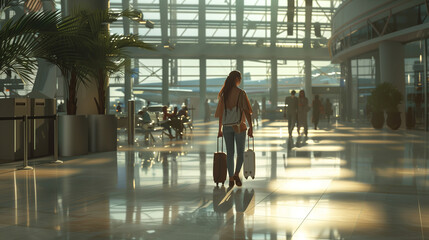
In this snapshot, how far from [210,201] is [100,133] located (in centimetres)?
705

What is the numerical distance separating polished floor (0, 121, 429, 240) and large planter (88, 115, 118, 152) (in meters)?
2.40

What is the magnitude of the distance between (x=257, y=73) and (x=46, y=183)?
33532mm

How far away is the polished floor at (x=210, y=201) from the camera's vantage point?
13.2 ft

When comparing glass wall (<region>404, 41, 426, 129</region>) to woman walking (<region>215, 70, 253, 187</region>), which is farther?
glass wall (<region>404, 41, 426, 129</region>)

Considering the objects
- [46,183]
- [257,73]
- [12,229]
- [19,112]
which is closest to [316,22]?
[257,73]

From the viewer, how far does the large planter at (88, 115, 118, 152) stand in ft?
38.8

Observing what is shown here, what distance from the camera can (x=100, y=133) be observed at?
1190 cm

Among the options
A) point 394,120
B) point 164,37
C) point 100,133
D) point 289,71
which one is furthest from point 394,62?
point 164,37

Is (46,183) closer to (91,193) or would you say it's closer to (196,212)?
(91,193)

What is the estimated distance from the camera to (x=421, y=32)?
799 inches

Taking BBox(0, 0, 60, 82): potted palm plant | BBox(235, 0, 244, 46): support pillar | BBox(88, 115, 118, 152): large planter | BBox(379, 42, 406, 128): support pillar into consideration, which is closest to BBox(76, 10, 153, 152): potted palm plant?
BBox(88, 115, 118, 152): large planter

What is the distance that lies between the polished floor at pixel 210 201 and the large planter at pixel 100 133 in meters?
2.40

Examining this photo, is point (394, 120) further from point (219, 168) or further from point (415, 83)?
point (219, 168)

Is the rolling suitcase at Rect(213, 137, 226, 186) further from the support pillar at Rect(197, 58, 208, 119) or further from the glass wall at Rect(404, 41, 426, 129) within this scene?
the support pillar at Rect(197, 58, 208, 119)
